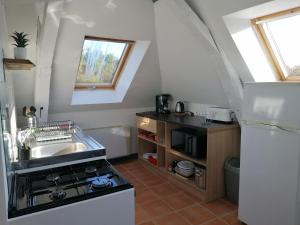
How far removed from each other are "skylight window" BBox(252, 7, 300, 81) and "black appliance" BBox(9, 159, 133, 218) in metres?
1.83

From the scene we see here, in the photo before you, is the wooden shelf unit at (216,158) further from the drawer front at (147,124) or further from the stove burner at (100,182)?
the stove burner at (100,182)

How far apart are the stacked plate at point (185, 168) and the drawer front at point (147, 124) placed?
639 millimetres

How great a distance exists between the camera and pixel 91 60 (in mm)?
3348

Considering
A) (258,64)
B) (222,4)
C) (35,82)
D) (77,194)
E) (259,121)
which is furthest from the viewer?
(35,82)

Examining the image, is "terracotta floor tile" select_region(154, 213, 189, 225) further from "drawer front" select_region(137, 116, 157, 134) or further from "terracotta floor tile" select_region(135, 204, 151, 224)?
"drawer front" select_region(137, 116, 157, 134)

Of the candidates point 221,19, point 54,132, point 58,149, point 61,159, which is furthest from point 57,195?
point 221,19

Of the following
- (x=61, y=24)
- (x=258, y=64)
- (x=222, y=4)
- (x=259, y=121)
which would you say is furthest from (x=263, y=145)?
(x=61, y=24)

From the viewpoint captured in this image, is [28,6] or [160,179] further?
[160,179]

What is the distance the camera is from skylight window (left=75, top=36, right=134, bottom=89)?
10.4ft

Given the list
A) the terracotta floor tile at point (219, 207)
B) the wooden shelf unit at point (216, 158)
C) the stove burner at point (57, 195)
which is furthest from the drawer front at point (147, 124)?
the stove burner at point (57, 195)

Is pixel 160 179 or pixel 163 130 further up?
pixel 163 130

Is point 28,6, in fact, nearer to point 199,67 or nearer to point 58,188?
point 58,188

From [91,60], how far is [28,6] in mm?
1309

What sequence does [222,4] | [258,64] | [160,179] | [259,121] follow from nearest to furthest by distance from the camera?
[222,4] → [259,121] → [258,64] → [160,179]
